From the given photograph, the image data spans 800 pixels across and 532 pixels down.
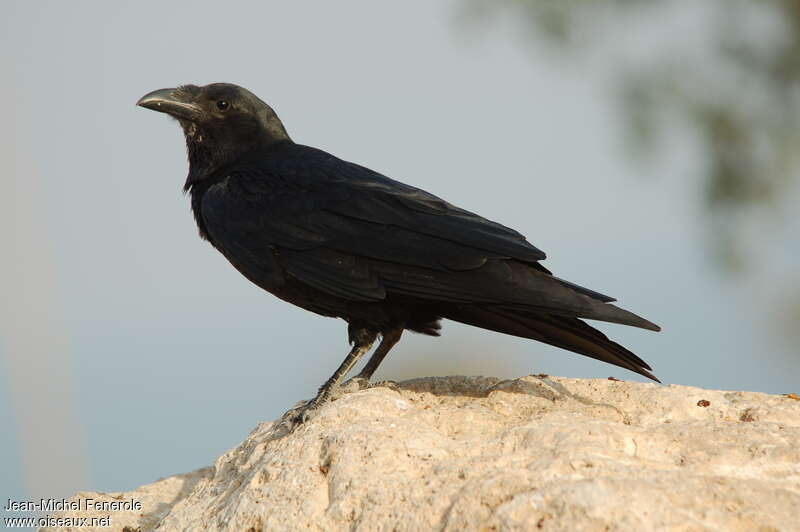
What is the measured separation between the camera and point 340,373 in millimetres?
4770

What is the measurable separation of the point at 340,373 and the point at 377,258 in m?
0.62

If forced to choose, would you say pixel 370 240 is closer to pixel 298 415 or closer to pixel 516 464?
pixel 298 415

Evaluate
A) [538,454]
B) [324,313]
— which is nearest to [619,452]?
[538,454]

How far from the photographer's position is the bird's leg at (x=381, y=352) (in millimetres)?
4949

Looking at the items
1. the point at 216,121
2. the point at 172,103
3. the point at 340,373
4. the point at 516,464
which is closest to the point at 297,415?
the point at 340,373

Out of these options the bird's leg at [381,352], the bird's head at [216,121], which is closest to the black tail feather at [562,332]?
the bird's leg at [381,352]

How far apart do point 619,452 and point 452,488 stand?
623 millimetres

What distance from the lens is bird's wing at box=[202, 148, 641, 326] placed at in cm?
445

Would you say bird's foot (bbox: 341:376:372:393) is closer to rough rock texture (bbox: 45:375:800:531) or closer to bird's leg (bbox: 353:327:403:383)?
bird's leg (bbox: 353:327:403:383)

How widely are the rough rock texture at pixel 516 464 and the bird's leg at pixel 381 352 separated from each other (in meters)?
0.44

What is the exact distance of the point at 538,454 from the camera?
3.28m

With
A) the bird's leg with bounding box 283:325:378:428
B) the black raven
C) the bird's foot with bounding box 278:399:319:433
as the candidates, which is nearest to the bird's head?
the black raven

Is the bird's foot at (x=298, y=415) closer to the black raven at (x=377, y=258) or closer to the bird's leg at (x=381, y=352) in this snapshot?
the black raven at (x=377, y=258)

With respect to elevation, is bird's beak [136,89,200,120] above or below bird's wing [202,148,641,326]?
above
